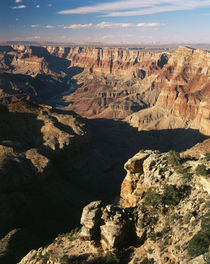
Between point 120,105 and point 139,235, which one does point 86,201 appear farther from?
point 120,105

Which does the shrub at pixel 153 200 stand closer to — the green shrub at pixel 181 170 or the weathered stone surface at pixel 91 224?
the green shrub at pixel 181 170

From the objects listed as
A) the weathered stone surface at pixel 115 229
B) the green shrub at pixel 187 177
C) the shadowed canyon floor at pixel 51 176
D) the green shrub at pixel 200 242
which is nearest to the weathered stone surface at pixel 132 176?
the green shrub at pixel 187 177

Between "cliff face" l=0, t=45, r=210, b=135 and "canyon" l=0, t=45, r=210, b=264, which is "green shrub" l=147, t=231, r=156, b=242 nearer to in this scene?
"canyon" l=0, t=45, r=210, b=264

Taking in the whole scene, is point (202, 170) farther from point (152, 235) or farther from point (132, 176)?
point (132, 176)

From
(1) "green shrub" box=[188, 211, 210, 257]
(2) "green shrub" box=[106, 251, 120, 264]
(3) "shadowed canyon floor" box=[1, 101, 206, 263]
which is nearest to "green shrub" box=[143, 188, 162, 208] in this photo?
(2) "green shrub" box=[106, 251, 120, 264]

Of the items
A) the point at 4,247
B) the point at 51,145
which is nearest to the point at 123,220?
the point at 4,247

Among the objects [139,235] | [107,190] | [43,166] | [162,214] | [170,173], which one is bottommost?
[107,190]
